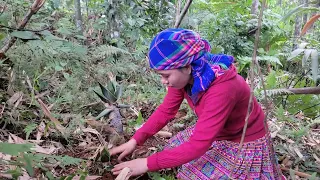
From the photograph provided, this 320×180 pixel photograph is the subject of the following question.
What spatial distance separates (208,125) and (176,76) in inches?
12.4

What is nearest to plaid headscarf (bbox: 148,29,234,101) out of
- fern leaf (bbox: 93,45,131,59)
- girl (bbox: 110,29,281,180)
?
girl (bbox: 110,29,281,180)

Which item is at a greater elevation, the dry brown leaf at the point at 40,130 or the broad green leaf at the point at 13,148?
the broad green leaf at the point at 13,148

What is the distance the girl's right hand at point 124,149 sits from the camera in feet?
6.61

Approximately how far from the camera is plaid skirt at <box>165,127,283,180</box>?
6.33 feet

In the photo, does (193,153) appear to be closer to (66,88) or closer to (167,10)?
(66,88)

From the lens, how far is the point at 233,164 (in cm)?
189

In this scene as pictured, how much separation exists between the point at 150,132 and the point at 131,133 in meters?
0.33

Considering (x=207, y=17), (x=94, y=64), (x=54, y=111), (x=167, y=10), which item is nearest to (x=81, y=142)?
(x=54, y=111)

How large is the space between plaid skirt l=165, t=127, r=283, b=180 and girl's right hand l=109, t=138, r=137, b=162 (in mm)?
340

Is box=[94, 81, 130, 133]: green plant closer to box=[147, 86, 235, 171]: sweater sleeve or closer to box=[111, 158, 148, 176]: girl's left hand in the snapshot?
box=[111, 158, 148, 176]: girl's left hand

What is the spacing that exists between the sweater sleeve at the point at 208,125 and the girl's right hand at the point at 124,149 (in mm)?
328

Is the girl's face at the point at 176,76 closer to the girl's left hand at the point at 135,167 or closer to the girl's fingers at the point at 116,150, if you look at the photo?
the girl's left hand at the point at 135,167

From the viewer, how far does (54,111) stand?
234 cm

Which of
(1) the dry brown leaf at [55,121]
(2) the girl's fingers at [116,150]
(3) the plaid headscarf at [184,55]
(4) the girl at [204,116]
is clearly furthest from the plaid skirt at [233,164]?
(1) the dry brown leaf at [55,121]
